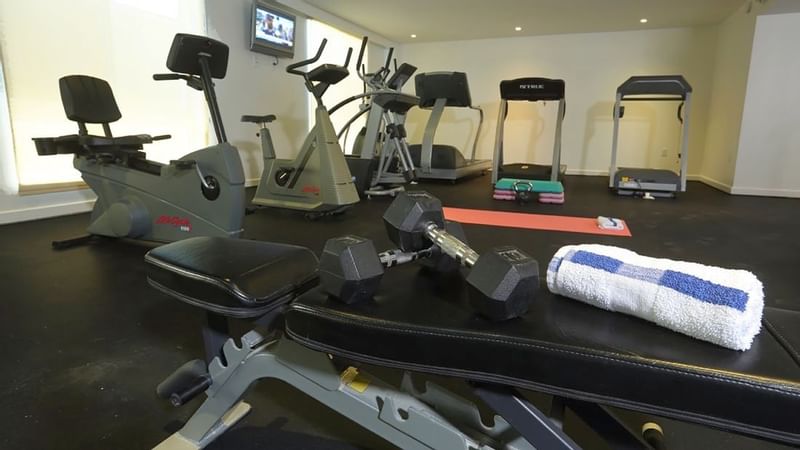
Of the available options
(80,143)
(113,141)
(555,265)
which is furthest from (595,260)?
(80,143)

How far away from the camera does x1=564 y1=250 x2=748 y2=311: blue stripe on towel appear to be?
548mm

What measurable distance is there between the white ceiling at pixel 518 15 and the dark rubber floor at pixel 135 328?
318 cm

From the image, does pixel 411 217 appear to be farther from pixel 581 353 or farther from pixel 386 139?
pixel 386 139

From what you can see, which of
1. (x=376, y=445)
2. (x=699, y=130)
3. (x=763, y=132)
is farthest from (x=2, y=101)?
(x=699, y=130)

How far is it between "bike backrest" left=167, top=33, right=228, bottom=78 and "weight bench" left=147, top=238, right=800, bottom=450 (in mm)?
1904

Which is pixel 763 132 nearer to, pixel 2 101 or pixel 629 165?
pixel 629 165

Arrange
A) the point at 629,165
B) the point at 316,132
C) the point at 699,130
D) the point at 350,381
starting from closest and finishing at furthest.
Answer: the point at 350,381
the point at 316,132
the point at 699,130
the point at 629,165

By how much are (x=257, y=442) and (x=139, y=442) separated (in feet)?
0.92

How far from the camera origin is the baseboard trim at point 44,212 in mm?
3299

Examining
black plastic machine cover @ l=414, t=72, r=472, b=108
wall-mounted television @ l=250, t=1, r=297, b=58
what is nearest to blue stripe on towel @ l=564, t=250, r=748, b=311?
wall-mounted television @ l=250, t=1, r=297, b=58

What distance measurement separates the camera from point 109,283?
81.8 inches

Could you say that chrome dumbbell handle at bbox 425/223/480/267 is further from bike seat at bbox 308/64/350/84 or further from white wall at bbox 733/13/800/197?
white wall at bbox 733/13/800/197

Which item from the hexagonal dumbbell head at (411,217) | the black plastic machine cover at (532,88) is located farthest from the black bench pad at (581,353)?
the black plastic machine cover at (532,88)

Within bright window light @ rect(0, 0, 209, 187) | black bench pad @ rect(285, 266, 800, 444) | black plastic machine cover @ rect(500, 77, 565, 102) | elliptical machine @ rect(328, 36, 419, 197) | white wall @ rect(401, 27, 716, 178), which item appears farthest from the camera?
white wall @ rect(401, 27, 716, 178)
